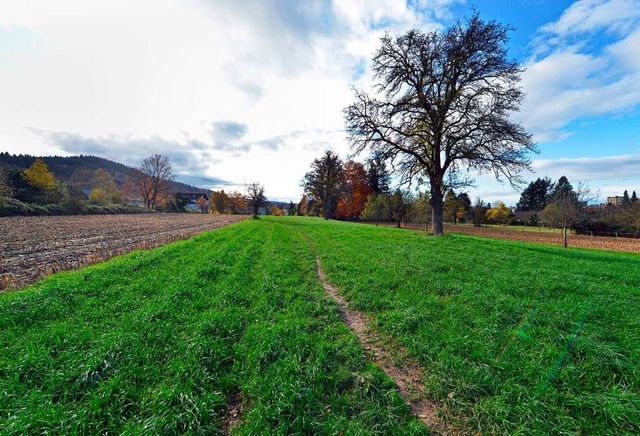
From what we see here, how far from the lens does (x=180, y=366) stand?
408 centimetres

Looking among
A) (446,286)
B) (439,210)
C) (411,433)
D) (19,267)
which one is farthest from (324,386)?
(439,210)

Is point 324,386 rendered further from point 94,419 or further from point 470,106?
point 470,106

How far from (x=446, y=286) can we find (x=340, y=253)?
22.1 ft

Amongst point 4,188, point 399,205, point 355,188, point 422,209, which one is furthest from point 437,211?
point 4,188

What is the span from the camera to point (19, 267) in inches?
394

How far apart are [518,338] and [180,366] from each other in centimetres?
613

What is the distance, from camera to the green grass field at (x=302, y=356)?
3.23 m

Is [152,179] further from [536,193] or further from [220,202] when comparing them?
[536,193]

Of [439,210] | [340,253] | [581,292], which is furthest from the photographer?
[439,210]

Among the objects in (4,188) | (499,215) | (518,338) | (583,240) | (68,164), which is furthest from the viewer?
(68,164)

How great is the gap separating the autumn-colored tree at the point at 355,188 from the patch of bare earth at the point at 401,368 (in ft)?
208

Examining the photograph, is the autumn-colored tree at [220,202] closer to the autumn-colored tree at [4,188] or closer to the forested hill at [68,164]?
the forested hill at [68,164]

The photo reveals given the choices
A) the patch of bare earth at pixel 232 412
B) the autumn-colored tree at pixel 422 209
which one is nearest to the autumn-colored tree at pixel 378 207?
the autumn-colored tree at pixel 422 209

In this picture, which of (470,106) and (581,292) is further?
(470,106)
